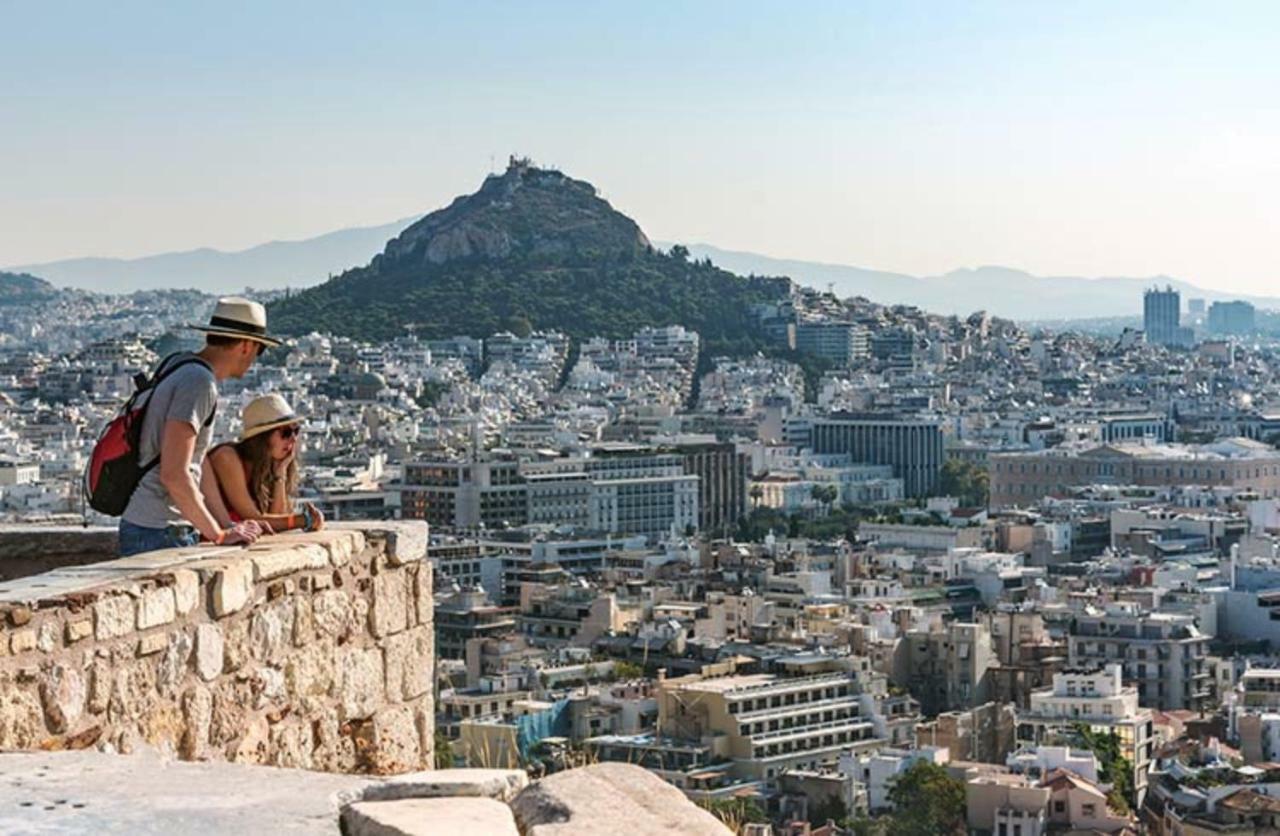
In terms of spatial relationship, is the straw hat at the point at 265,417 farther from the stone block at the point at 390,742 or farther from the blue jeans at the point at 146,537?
the stone block at the point at 390,742

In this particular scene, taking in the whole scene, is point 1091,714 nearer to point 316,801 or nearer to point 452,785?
point 452,785

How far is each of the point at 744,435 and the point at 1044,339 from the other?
170 feet

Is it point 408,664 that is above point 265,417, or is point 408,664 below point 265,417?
below

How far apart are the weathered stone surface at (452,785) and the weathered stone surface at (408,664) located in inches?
57.6

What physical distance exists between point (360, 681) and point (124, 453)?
644 millimetres

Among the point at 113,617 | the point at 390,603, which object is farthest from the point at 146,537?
the point at 113,617

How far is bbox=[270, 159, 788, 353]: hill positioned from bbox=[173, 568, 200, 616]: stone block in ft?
371

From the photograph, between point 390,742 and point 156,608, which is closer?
point 156,608

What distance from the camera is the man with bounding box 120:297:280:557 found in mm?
5180

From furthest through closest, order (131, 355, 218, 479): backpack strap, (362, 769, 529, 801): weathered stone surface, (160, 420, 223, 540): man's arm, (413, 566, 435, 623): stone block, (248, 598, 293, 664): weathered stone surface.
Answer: (413, 566, 435, 623): stone block
(131, 355, 218, 479): backpack strap
(160, 420, 223, 540): man's arm
(248, 598, 293, 664): weathered stone surface
(362, 769, 529, 801): weathered stone surface

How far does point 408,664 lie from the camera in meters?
5.71

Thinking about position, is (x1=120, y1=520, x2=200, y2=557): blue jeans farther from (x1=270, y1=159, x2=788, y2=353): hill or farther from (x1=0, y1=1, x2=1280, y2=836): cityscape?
(x1=270, y1=159, x2=788, y2=353): hill

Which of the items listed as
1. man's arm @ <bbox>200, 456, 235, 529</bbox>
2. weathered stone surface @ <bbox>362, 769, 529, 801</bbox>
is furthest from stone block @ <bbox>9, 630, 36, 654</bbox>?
man's arm @ <bbox>200, 456, 235, 529</bbox>

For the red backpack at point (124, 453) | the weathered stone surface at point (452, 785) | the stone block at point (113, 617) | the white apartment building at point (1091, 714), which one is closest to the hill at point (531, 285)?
the white apartment building at point (1091, 714)
